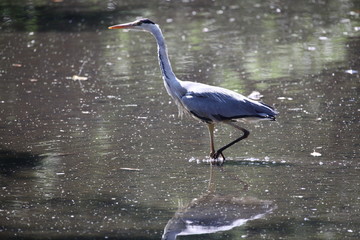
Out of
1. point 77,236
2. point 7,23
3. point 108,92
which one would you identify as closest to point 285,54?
point 108,92

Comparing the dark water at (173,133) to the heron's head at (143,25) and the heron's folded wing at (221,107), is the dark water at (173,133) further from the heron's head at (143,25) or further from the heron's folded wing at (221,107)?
the heron's head at (143,25)

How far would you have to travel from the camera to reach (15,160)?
819 cm

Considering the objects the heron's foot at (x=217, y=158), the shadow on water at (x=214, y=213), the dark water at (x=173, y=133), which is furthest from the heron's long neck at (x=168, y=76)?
the shadow on water at (x=214, y=213)

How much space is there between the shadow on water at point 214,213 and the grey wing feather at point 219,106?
1.32 meters

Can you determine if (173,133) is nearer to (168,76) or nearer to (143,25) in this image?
(168,76)

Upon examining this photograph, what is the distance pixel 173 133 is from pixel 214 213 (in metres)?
2.56

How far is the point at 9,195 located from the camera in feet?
23.3

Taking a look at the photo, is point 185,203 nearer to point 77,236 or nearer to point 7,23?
point 77,236

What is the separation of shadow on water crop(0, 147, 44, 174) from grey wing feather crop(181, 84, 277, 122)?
1.81m

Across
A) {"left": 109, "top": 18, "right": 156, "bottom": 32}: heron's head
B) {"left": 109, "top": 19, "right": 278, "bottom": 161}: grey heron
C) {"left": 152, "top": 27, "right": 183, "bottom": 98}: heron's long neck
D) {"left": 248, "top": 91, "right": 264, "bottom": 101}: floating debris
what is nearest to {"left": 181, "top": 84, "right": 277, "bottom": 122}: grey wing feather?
{"left": 109, "top": 19, "right": 278, "bottom": 161}: grey heron

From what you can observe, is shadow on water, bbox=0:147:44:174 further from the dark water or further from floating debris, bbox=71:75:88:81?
floating debris, bbox=71:75:88:81

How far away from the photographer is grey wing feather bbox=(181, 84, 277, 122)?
325 inches

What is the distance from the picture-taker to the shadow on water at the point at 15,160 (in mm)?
7910

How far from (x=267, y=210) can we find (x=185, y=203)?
2.52 feet
